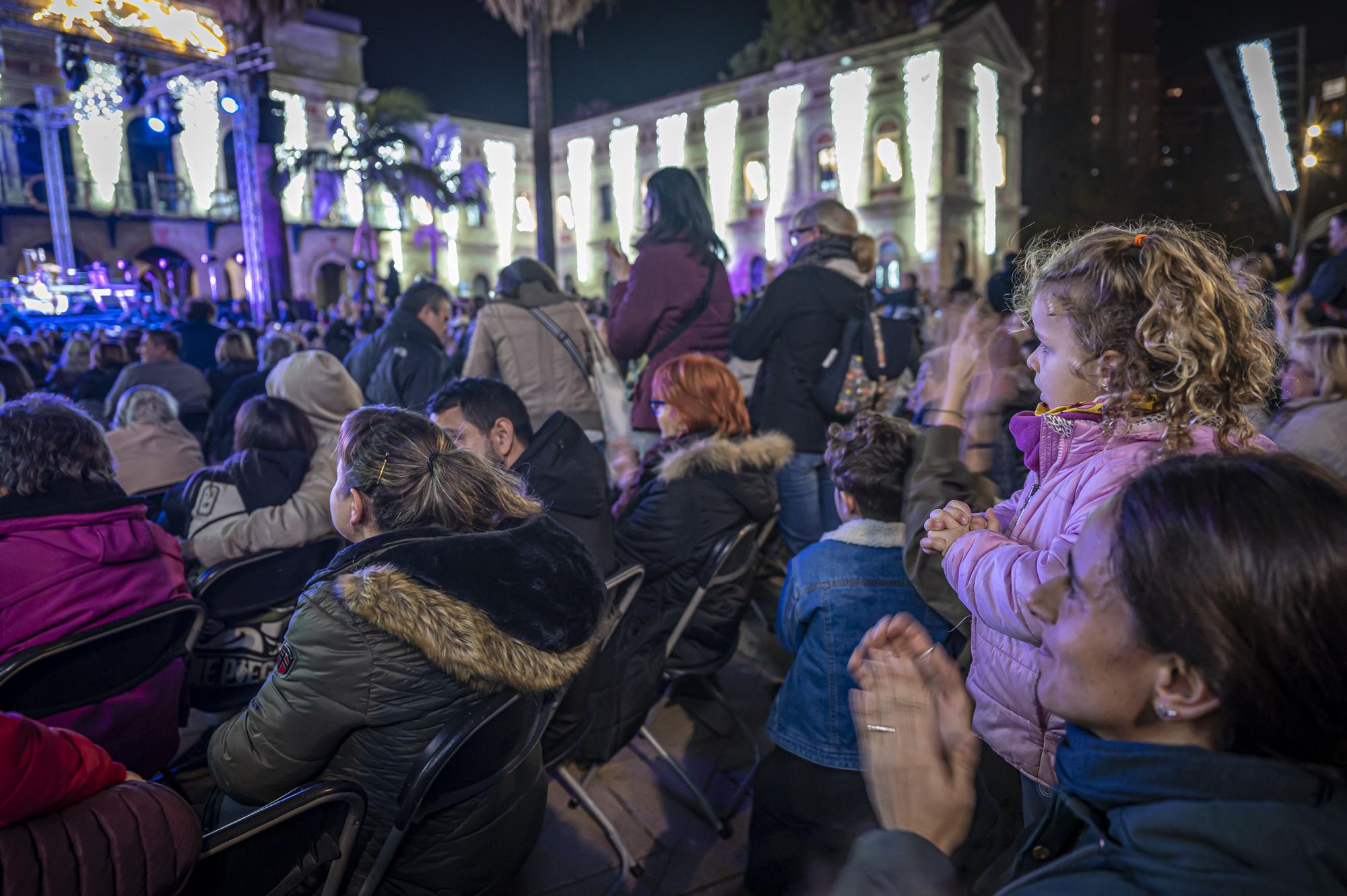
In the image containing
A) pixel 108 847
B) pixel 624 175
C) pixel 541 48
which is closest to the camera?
pixel 108 847

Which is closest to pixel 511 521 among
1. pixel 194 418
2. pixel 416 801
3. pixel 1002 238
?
pixel 416 801

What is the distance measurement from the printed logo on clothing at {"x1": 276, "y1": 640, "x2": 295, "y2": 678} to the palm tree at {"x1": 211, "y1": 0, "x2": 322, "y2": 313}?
1519 centimetres

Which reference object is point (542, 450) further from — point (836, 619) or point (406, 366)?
point (406, 366)

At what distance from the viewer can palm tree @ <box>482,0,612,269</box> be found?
13125 millimetres

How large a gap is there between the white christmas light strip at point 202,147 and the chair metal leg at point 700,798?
29.2 meters

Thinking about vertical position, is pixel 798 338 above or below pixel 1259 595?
above

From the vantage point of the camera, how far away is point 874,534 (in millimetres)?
2400

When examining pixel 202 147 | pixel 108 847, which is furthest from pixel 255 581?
pixel 202 147

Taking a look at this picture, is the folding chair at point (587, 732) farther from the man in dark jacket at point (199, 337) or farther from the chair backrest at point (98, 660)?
the man in dark jacket at point (199, 337)

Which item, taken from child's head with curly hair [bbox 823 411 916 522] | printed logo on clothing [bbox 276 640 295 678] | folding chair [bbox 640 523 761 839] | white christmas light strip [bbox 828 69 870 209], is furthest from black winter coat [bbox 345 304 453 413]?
white christmas light strip [bbox 828 69 870 209]

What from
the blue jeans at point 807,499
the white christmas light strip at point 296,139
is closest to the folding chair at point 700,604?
the blue jeans at point 807,499

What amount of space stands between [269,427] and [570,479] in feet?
4.68

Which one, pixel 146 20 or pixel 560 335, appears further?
pixel 146 20

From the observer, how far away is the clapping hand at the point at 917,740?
1031mm
